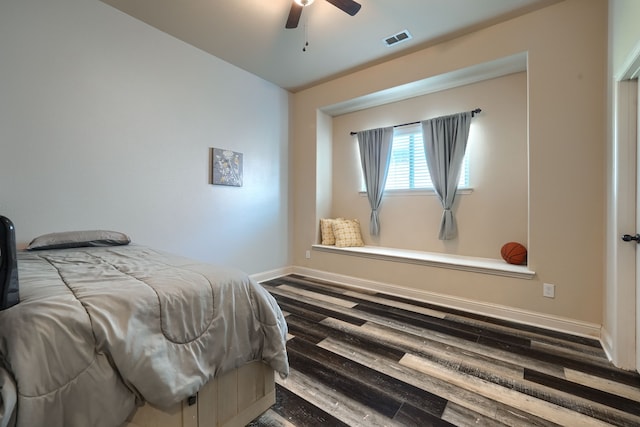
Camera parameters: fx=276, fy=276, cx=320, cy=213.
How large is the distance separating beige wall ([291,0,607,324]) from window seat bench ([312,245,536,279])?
73mm

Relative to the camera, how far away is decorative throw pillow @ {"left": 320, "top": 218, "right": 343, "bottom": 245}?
416 cm

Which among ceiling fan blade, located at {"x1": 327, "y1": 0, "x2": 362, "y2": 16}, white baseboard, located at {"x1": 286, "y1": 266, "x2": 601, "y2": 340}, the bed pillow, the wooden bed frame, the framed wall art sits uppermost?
ceiling fan blade, located at {"x1": 327, "y1": 0, "x2": 362, "y2": 16}

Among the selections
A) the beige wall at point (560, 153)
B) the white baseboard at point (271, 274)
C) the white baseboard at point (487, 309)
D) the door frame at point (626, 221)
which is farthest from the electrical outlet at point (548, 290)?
the white baseboard at point (271, 274)

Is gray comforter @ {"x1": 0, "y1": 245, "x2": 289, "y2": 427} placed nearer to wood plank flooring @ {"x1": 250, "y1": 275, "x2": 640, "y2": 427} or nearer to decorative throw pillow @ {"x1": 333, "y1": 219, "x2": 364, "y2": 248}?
wood plank flooring @ {"x1": 250, "y1": 275, "x2": 640, "y2": 427}

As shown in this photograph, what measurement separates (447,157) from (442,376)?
2512mm

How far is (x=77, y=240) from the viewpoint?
2.12 metres

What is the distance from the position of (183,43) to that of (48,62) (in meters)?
1.27

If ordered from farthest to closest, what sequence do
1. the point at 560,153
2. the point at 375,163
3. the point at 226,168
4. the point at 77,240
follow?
the point at 375,163
the point at 226,168
the point at 560,153
the point at 77,240

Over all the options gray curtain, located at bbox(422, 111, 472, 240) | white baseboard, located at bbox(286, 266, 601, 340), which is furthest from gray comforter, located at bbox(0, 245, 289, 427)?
gray curtain, located at bbox(422, 111, 472, 240)

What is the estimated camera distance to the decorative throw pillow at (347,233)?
4.03 m

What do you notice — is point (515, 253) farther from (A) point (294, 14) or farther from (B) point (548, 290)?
(A) point (294, 14)

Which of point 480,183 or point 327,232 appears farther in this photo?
point 327,232

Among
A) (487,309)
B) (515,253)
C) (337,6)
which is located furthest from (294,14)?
(487,309)

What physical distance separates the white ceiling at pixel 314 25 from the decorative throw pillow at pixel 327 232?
2.15 m
